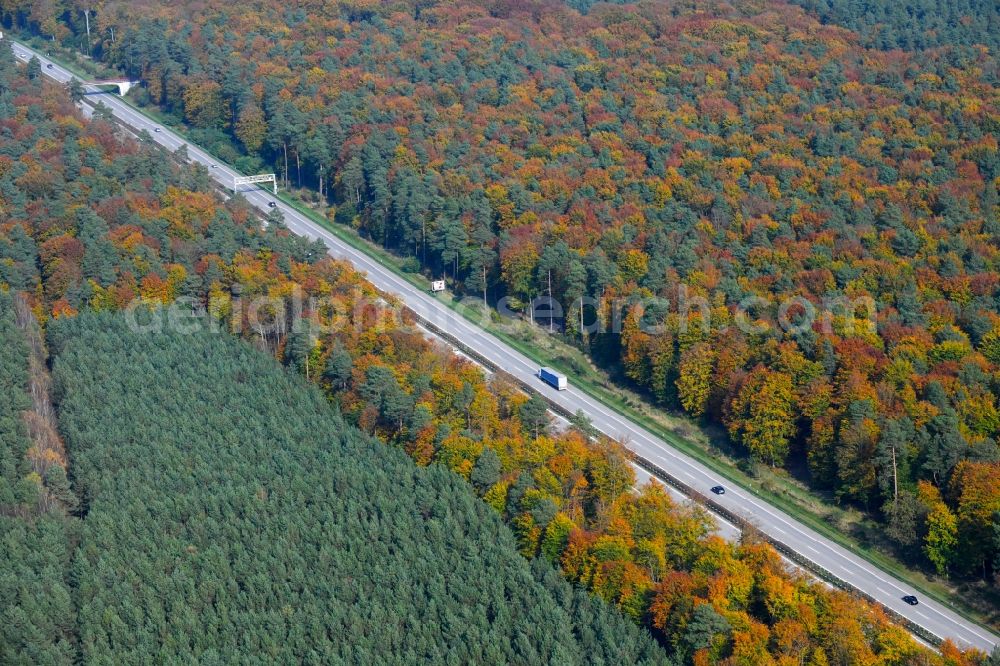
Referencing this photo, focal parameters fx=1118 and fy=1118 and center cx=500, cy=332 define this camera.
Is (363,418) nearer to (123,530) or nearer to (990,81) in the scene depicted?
(123,530)

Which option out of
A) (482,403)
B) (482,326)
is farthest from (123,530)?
(482,326)

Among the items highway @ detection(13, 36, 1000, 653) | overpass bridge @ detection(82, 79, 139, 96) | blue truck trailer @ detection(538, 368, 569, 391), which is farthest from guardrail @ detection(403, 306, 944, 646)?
overpass bridge @ detection(82, 79, 139, 96)

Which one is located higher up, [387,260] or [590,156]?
[590,156]

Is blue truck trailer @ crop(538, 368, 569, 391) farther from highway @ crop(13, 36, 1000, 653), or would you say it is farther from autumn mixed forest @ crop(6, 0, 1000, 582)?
autumn mixed forest @ crop(6, 0, 1000, 582)

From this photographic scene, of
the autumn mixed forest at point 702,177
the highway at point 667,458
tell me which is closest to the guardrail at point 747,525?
the highway at point 667,458

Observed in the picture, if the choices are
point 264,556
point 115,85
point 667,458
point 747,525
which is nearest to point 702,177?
point 667,458

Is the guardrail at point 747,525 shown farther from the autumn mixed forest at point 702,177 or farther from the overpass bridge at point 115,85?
the overpass bridge at point 115,85
